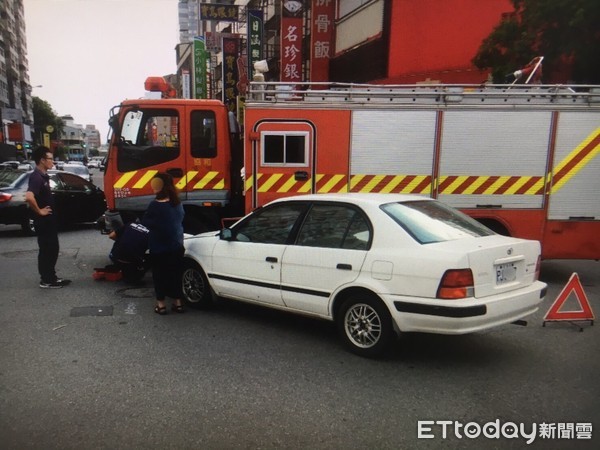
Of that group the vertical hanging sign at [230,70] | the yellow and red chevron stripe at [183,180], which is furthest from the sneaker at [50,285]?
the vertical hanging sign at [230,70]

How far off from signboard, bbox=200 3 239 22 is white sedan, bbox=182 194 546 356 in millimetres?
25389

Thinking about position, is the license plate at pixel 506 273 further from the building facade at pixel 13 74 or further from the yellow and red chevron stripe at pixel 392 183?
the building facade at pixel 13 74

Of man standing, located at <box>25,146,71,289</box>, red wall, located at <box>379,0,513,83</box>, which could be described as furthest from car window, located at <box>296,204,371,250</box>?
red wall, located at <box>379,0,513,83</box>

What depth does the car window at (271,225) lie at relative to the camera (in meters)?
5.00

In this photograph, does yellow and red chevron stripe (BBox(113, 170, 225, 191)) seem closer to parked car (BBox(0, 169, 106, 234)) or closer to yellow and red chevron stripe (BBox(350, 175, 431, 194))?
yellow and red chevron stripe (BBox(350, 175, 431, 194))

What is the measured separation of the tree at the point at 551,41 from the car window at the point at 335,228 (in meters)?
8.43

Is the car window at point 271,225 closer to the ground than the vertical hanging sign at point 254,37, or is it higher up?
closer to the ground

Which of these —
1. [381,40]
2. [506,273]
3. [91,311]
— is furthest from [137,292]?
[381,40]

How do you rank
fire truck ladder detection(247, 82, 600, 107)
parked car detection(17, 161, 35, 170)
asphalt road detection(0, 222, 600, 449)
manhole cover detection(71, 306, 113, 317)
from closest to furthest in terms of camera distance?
asphalt road detection(0, 222, 600, 449)
manhole cover detection(71, 306, 113, 317)
fire truck ladder detection(247, 82, 600, 107)
parked car detection(17, 161, 35, 170)

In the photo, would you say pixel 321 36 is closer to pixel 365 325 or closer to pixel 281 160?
pixel 281 160

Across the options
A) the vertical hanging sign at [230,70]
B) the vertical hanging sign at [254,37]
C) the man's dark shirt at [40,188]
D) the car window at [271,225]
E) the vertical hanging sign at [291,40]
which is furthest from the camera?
the vertical hanging sign at [254,37]

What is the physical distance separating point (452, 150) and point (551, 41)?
582 centimetres

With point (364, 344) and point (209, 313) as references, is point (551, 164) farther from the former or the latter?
point (209, 313)

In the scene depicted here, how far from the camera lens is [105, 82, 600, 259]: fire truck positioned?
7.10m
